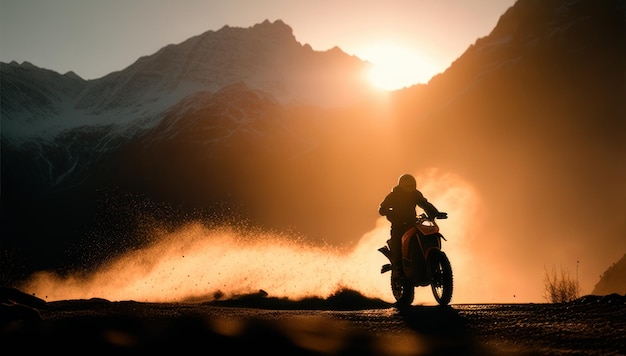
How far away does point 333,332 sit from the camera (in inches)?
263

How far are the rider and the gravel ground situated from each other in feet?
10.4

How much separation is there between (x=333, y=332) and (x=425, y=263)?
453 cm

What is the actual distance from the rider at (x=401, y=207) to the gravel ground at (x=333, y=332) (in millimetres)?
3164

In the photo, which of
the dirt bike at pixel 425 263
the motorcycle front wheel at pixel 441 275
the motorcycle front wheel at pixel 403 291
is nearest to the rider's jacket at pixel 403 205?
the dirt bike at pixel 425 263

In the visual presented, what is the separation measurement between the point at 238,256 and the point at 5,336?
1351 inches

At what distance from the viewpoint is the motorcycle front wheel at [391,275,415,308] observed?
36.3 ft

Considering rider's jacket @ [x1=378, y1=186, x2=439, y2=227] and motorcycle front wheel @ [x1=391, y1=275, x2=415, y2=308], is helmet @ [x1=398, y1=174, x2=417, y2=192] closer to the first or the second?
rider's jacket @ [x1=378, y1=186, x2=439, y2=227]

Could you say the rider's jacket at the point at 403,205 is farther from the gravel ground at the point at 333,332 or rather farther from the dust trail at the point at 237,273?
the dust trail at the point at 237,273

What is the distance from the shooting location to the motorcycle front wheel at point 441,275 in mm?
10453

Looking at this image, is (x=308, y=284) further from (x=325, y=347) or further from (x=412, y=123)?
(x=412, y=123)

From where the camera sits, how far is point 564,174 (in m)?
165

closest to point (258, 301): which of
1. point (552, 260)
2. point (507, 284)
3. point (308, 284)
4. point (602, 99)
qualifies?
point (308, 284)

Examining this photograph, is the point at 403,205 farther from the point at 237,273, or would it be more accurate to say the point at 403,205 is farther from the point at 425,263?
the point at 237,273

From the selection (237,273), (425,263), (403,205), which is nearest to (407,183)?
(403,205)
